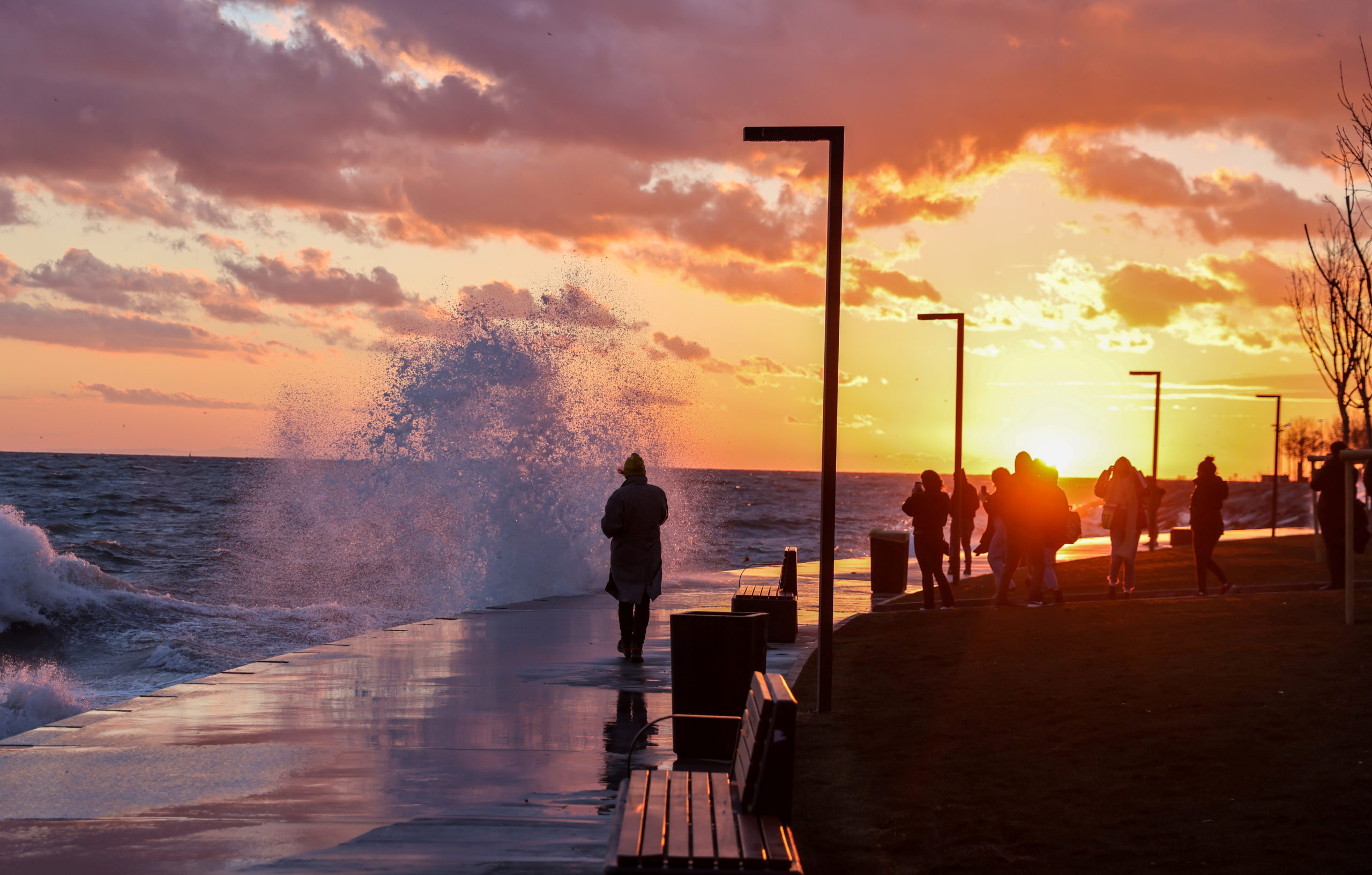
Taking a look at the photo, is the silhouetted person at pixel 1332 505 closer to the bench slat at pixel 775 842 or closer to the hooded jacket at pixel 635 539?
the hooded jacket at pixel 635 539

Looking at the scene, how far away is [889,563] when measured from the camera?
19859 millimetres

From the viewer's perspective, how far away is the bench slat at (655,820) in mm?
3797

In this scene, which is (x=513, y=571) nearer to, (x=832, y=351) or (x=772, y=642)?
(x=772, y=642)

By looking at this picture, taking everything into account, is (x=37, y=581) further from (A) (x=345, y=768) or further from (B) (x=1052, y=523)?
(A) (x=345, y=768)

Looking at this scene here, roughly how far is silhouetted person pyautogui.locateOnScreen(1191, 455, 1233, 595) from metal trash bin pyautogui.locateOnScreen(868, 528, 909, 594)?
4.76 metres

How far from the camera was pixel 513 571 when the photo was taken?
991 inches

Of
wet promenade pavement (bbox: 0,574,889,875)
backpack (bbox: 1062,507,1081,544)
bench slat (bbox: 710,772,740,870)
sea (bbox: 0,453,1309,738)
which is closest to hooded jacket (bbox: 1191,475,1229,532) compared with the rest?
backpack (bbox: 1062,507,1081,544)

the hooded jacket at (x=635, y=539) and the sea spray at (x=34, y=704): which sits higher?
the hooded jacket at (x=635, y=539)

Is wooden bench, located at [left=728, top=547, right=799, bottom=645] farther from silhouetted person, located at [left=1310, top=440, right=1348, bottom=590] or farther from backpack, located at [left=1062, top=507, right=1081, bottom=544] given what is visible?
silhouetted person, located at [left=1310, top=440, right=1348, bottom=590]

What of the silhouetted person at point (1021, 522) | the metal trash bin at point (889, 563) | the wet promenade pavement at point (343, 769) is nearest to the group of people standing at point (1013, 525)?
the silhouetted person at point (1021, 522)

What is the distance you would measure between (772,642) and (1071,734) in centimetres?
565

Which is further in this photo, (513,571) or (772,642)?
(513,571)

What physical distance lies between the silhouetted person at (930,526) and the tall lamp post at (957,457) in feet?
13.2

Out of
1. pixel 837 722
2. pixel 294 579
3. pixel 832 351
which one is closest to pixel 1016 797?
pixel 837 722
